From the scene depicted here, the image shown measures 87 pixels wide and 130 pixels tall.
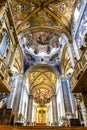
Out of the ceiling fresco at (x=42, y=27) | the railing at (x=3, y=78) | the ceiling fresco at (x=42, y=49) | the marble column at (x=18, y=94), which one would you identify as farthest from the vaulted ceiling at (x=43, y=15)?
the marble column at (x=18, y=94)

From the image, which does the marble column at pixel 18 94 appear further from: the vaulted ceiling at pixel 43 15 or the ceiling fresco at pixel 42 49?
the vaulted ceiling at pixel 43 15

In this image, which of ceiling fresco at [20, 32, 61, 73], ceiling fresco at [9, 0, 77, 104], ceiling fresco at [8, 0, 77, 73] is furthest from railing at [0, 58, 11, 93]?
ceiling fresco at [20, 32, 61, 73]

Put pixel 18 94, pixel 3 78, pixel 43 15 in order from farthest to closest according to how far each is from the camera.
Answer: pixel 18 94 → pixel 43 15 → pixel 3 78

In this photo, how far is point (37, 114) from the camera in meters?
29.0

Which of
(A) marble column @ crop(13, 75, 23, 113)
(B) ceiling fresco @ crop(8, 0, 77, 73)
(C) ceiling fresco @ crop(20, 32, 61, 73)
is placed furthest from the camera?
(C) ceiling fresco @ crop(20, 32, 61, 73)

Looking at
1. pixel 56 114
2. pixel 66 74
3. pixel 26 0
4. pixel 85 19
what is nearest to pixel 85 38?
pixel 85 19

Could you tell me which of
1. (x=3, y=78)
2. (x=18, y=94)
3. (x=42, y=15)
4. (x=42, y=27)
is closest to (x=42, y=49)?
(x=42, y=27)

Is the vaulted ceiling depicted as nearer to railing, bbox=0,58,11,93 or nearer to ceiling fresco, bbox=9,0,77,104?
ceiling fresco, bbox=9,0,77,104

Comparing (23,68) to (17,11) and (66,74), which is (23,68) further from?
(17,11)

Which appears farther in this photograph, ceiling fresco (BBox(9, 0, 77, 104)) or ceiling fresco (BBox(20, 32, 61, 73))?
ceiling fresco (BBox(20, 32, 61, 73))

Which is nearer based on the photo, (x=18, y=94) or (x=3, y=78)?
(x=3, y=78)

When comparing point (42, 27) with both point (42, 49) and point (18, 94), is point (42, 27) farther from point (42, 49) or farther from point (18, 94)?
point (18, 94)

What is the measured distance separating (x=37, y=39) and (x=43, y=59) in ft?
12.4

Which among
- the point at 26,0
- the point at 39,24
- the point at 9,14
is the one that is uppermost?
the point at 26,0
